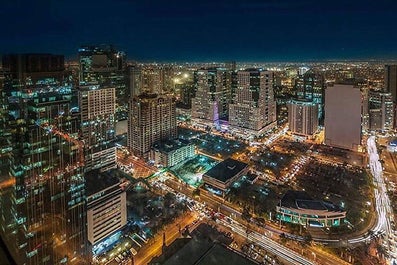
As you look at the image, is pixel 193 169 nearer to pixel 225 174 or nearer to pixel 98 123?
pixel 225 174

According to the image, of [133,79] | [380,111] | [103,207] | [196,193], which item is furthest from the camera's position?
[133,79]

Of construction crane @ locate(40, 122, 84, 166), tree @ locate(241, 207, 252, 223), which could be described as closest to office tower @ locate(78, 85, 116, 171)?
construction crane @ locate(40, 122, 84, 166)

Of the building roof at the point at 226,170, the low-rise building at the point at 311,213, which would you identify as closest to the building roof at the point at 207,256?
the low-rise building at the point at 311,213

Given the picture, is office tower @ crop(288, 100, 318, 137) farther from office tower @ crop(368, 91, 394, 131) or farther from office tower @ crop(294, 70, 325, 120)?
office tower @ crop(368, 91, 394, 131)

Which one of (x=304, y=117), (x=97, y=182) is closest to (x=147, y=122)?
(x=97, y=182)

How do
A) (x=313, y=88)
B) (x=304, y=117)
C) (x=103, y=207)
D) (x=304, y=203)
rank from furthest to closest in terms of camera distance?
(x=313, y=88), (x=304, y=117), (x=304, y=203), (x=103, y=207)

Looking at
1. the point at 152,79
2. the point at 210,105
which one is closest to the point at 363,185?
the point at 210,105
